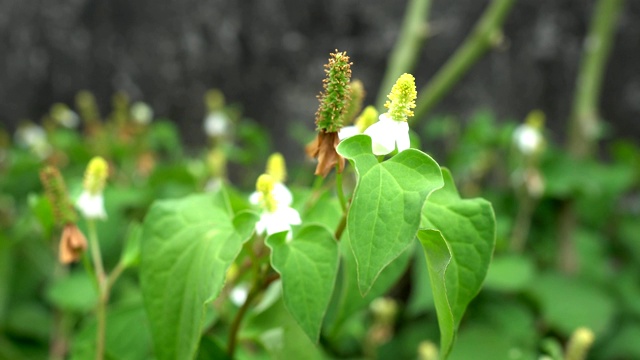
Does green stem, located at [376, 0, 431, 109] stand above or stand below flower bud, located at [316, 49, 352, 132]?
above

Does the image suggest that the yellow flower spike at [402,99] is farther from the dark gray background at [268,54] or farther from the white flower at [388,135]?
the dark gray background at [268,54]

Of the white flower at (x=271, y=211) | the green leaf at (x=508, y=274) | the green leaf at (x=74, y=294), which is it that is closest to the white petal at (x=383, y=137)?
the white flower at (x=271, y=211)

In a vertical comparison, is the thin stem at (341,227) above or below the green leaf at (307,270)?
above

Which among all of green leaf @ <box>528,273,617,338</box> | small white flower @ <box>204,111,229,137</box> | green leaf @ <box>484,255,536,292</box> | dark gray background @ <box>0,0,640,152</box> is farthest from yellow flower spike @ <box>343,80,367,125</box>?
dark gray background @ <box>0,0,640,152</box>

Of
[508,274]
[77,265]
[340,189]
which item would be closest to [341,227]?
[340,189]

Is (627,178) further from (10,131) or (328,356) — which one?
(10,131)

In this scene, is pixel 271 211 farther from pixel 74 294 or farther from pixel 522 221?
pixel 522 221

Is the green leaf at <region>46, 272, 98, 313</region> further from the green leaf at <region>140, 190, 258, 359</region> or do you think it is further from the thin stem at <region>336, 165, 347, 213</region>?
the thin stem at <region>336, 165, 347, 213</region>
